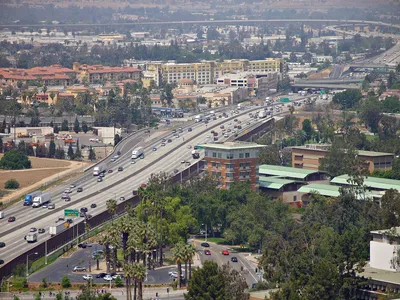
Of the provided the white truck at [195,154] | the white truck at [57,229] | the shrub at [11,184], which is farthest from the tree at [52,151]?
the white truck at [57,229]

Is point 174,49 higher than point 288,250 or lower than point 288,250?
lower

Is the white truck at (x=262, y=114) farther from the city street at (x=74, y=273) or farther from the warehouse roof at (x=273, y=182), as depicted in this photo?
the city street at (x=74, y=273)

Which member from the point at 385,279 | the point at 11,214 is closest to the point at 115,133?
the point at 11,214

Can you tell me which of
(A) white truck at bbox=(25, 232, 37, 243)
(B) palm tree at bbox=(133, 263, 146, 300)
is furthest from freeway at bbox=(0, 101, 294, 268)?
(B) palm tree at bbox=(133, 263, 146, 300)

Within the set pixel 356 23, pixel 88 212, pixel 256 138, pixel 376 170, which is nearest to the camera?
A: pixel 88 212

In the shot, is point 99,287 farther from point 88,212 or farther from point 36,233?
point 88,212
